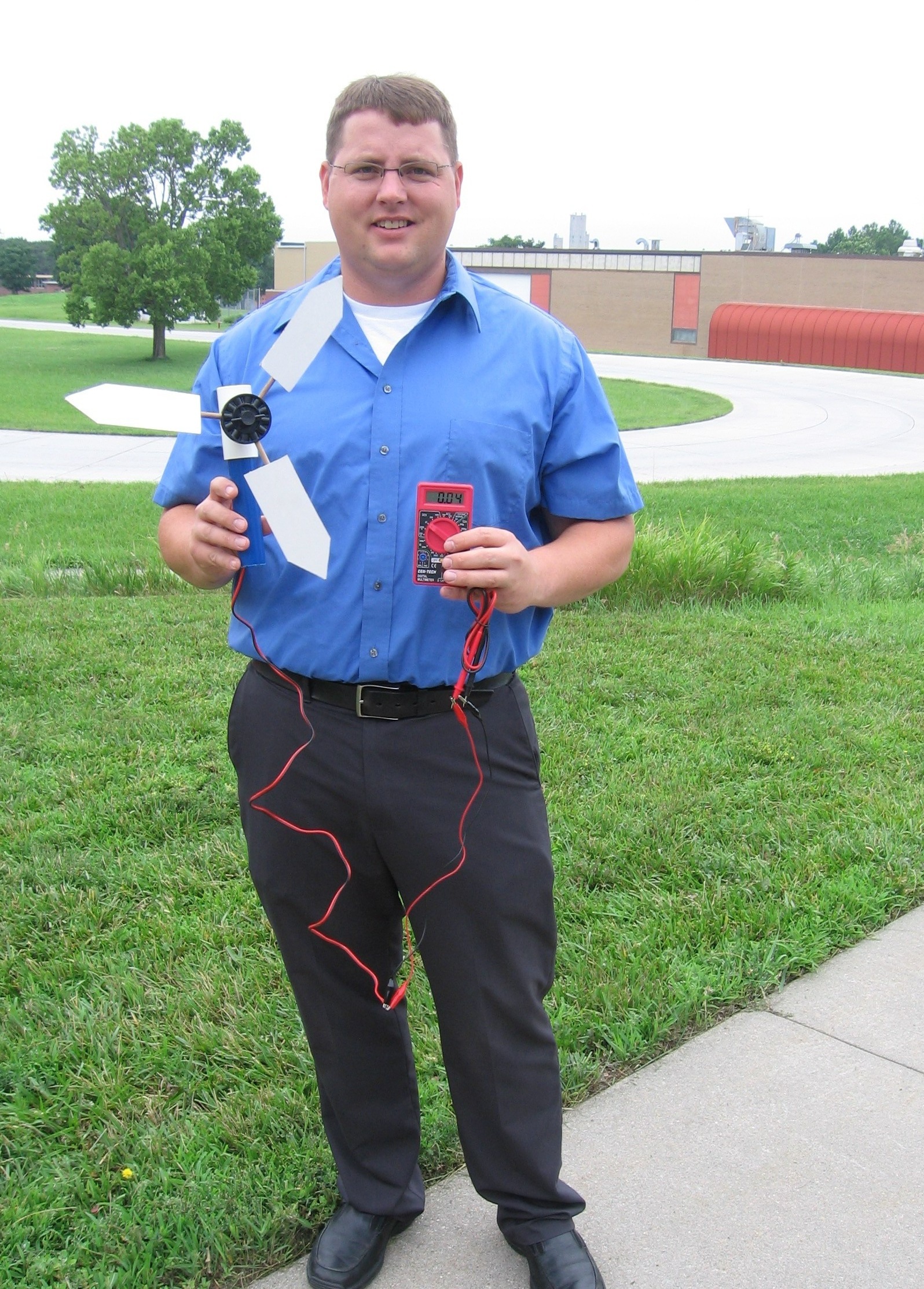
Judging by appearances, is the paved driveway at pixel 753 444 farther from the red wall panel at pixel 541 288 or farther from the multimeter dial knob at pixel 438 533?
the red wall panel at pixel 541 288

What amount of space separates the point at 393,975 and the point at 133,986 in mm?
1031

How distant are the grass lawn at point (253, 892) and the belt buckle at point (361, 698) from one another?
3.65 ft

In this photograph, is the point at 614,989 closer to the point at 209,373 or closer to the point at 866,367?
the point at 209,373

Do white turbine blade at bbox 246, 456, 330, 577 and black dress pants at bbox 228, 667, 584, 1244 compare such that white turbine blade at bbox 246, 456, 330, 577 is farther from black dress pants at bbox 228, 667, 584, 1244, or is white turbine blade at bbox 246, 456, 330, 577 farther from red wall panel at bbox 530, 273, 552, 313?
red wall panel at bbox 530, 273, 552, 313

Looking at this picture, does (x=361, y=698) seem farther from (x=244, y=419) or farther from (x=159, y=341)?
(x=159, y=341)

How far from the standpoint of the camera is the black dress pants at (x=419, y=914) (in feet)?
7.48

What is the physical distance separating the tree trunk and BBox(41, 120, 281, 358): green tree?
283 mm

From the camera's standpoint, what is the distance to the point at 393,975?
262 centimetres

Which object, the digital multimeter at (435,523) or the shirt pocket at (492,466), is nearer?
the digital multimeter at (435,523)

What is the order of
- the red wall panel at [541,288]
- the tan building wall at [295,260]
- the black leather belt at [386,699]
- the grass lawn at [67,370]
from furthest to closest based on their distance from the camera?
the tan building wall at [295,260] < the red wall panel at [541,288] < the grass lawn at [67,370] < the black leather belt at [386,699]

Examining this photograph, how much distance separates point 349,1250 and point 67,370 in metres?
36.0

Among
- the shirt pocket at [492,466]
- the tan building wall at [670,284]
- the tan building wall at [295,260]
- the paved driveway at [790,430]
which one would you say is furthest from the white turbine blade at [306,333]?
the tan building wall at [295,260]

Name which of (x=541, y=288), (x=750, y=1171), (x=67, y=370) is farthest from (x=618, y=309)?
(x=750, y=1171)

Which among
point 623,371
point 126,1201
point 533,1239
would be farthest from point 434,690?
point 623,371
